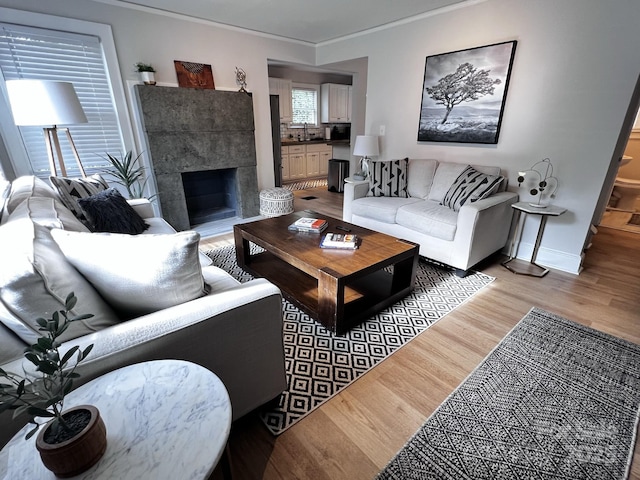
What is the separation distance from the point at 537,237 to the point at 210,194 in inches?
152

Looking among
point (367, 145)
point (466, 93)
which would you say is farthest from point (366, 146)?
point (466, 93)

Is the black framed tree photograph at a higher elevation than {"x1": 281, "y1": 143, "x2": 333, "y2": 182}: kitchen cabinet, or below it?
higher

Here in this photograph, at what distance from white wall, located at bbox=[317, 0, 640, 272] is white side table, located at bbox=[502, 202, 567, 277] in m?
0.09

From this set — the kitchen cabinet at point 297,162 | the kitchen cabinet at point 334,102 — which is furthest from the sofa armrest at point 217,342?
the kitchen cabinet at point 334,102

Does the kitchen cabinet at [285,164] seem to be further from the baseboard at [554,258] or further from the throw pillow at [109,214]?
the baseboard at [554,258]

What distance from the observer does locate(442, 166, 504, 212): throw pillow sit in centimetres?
271

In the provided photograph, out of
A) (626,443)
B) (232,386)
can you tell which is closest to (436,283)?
(626,443)

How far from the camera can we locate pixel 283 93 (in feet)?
21.4

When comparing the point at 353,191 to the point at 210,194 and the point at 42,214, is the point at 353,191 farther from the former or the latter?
the point at 42,214

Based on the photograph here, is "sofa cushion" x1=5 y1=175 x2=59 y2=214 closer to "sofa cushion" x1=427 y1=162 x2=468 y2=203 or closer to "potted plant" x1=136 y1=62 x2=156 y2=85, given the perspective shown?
"potted plant" x1=136 y1=62 x2=156 y2=85

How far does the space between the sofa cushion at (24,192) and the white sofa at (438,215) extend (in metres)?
2.56

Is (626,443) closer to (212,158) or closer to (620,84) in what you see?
(620,84)

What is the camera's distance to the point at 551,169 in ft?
8.96

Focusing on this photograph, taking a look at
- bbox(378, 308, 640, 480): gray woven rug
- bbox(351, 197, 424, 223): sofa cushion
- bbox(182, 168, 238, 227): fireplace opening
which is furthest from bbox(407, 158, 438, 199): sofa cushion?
bbox(182, 168, 238, 227): fireplace opening
